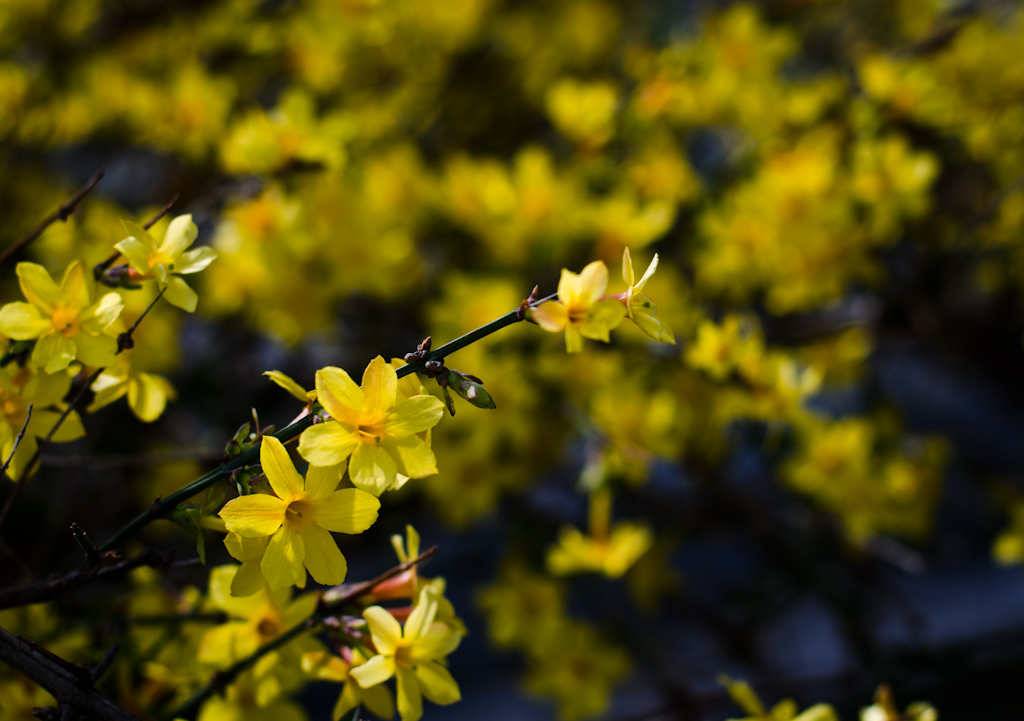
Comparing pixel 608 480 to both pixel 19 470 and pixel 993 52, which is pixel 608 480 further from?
pixel 993 52

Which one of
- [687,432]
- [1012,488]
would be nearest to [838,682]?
[687,432]

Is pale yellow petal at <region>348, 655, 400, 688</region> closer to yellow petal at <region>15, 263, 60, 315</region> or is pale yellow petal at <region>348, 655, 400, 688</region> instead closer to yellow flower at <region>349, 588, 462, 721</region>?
yellow flower at <region>349, 588, 462, 721</region>

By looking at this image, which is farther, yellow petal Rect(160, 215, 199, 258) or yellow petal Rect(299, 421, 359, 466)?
yellow petal Rect(160, 215, 199, 258)

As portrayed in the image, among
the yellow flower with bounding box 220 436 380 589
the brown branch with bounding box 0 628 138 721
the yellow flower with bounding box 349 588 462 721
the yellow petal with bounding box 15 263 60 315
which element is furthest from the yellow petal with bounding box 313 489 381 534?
the yellow petal with bounding box 15 263 60 315

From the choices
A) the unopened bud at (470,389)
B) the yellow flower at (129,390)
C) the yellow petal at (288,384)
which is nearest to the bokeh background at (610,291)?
the yellow flower at (129,390)

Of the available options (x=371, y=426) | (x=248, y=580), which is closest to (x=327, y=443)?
(x=371, y=426)

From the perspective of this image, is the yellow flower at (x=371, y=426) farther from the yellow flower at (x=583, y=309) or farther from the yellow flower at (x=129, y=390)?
the yellow flower at (x=129, y=390)

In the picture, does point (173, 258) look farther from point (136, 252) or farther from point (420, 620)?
point (420, 620)

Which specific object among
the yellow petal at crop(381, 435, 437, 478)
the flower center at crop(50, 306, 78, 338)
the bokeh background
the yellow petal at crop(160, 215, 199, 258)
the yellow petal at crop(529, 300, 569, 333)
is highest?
the yellow petal at crop(160, 215, 199, 258)
